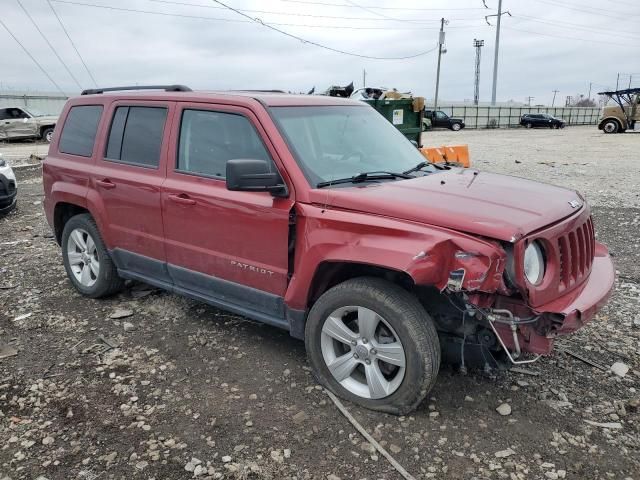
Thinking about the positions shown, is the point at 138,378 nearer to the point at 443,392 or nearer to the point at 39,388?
the point at 39,388

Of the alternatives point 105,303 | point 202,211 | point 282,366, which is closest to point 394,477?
point 282,366

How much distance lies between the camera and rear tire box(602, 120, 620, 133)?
31.8 m

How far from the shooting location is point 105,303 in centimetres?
496

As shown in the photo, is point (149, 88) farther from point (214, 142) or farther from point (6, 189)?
point (6, 189)

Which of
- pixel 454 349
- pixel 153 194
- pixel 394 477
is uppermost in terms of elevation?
pixel 153 194

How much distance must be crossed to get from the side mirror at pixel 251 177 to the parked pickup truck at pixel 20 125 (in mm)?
23090

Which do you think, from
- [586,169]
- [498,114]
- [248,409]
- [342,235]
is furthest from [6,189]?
[498,114]

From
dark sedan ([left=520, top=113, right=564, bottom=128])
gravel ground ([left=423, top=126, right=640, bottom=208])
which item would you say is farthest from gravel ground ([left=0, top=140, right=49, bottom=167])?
dark sedan ([left=520, top=113, right=564, bottom=128])

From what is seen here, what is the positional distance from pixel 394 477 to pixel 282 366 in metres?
1.29

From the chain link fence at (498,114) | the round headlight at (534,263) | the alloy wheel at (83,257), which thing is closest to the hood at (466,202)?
the round headlight at (534,263)

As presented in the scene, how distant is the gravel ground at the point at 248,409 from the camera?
9.11 feet

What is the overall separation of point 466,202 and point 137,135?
107 inches

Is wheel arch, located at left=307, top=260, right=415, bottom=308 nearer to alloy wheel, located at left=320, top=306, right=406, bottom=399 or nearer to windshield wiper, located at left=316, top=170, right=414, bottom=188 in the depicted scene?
alloy wheel, located at left=320, top=306, right=406, bottom=399

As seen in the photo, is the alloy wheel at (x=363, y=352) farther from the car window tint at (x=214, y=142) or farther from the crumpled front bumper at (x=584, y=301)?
the car window tint at (x=214, y=142)
